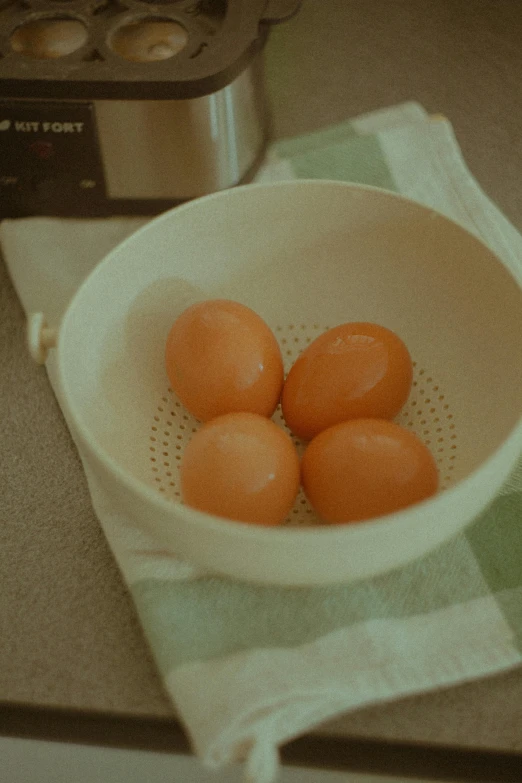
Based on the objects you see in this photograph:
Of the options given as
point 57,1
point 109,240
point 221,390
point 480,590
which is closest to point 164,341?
point 221,390

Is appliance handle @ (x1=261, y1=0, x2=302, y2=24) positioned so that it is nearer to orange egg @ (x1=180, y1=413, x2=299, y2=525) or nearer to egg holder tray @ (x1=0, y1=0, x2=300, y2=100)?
egg holder tray @ (x1=0, y1=0, x2=300, y2=100)

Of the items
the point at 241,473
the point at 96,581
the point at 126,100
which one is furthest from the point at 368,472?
the point at 126,100

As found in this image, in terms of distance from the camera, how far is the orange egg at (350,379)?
0.54m

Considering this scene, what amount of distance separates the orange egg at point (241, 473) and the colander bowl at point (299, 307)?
39 millimetres

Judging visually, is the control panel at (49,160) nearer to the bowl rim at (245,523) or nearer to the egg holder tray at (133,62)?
the egg holder tray at (133,62)

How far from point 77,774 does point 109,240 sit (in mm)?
511

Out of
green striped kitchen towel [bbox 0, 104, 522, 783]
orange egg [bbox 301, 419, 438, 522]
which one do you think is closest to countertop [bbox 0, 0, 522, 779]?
green striped kitchen towel [bbox 0, 104, 522, 783]

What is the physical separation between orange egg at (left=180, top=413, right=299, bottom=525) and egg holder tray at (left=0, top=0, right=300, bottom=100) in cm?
35

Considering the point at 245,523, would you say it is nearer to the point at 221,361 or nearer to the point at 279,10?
the point at 221,361

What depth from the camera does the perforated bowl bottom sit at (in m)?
0.55

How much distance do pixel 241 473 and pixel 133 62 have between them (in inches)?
16.9

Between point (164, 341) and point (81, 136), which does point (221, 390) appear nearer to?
point (164, 341)

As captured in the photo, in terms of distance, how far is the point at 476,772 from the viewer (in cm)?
47

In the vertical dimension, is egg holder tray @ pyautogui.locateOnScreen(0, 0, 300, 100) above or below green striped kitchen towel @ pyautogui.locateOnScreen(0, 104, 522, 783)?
above
